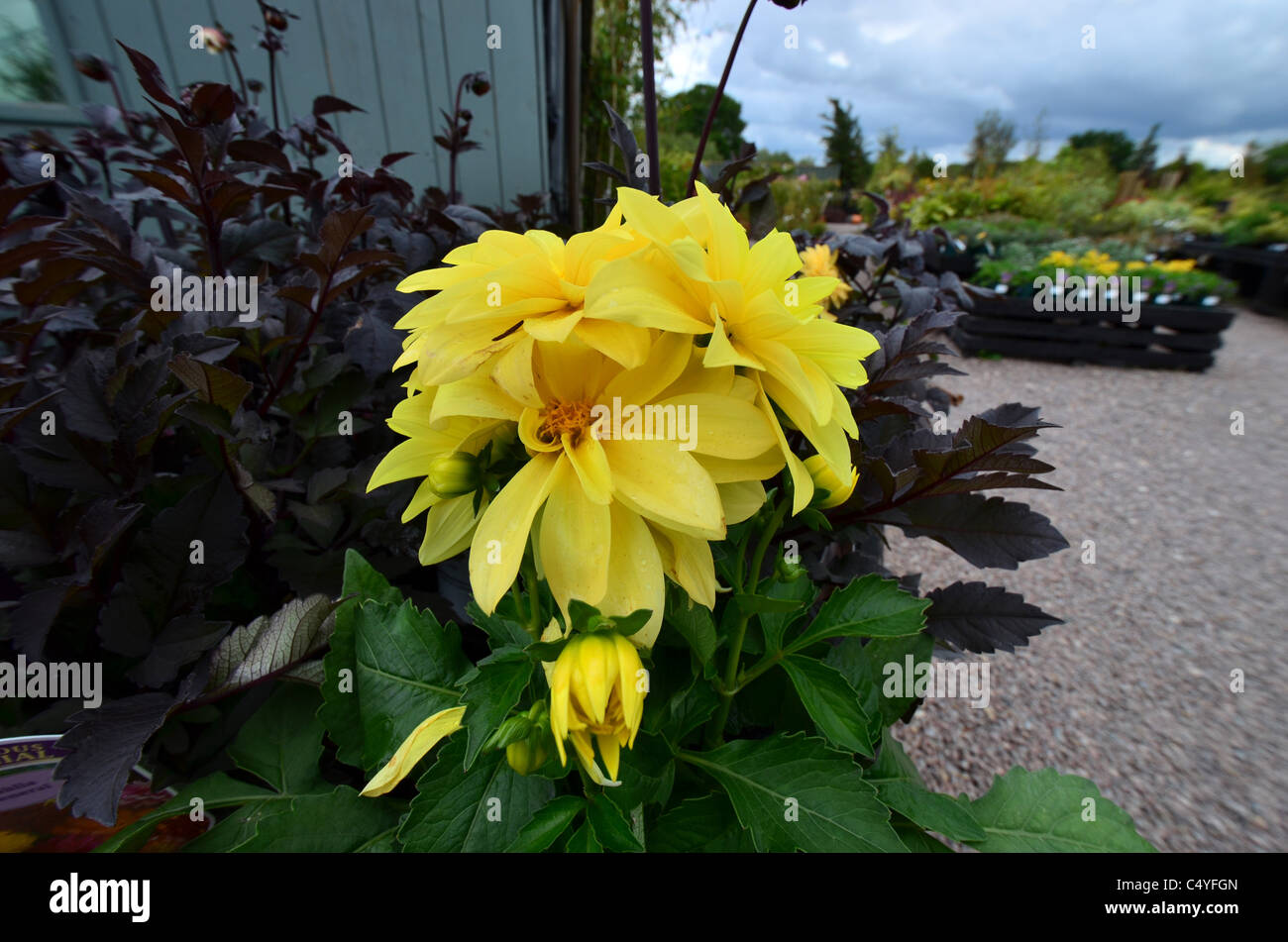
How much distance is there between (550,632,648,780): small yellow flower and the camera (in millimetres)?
427

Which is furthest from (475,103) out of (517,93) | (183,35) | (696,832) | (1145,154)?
(1145,154)

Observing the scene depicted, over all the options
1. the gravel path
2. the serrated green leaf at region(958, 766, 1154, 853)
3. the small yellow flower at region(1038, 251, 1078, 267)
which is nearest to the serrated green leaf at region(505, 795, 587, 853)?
the serrated green leaf at region(958, 766, 1154, 853)

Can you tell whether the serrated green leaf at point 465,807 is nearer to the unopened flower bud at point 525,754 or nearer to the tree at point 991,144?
the unopened flower bud at point 525,754

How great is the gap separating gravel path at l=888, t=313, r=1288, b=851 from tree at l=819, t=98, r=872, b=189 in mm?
9959

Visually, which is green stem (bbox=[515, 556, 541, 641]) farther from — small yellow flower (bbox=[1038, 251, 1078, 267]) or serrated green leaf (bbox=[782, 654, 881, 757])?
small yellow flower (bbox=[1038, 251, 1078, 267])

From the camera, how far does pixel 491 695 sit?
544mm

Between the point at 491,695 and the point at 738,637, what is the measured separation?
250mm

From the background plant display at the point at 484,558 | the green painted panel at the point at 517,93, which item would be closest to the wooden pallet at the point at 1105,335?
the green painted panel at the point at 517,93

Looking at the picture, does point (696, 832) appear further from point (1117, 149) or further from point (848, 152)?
point (1117, 149)

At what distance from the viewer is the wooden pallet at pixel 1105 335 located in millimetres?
5562
